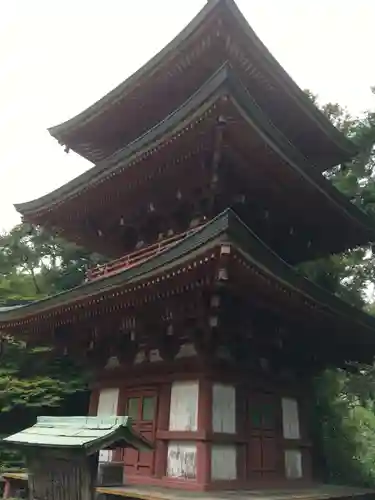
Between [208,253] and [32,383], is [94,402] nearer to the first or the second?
[32,383]

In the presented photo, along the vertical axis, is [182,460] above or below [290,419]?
below

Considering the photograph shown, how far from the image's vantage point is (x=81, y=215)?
13.8 m

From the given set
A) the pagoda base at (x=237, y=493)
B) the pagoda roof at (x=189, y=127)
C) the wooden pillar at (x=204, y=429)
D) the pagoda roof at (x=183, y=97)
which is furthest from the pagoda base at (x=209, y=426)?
the pagoda roof at (x=183, y=97)

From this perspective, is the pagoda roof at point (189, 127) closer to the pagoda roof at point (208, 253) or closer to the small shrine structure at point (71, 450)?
the pagoda roof at point (208, 253)

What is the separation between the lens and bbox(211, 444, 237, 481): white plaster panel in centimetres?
965

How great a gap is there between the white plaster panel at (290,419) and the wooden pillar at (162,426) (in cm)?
302

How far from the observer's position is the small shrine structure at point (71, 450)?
6.89m

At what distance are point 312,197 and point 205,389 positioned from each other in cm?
535

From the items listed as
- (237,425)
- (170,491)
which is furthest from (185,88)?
(170,491)

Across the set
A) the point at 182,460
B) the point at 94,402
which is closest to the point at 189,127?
the point at 182,460

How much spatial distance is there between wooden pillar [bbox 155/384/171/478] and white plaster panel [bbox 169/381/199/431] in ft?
0.37

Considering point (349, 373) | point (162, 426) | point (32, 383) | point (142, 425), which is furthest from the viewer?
point (349, 373)

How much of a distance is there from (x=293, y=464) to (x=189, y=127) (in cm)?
786

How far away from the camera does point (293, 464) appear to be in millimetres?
11766
